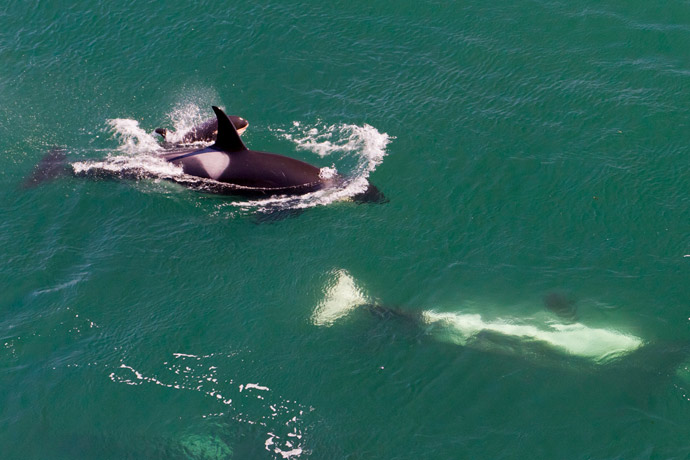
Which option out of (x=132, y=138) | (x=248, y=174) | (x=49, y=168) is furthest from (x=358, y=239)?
(x=49, y=168)

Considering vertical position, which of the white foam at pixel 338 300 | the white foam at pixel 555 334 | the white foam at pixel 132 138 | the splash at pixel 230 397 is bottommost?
the splash at pixel 230 397

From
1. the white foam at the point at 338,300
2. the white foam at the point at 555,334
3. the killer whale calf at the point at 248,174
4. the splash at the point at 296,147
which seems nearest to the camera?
the white foam at the point at 555,334

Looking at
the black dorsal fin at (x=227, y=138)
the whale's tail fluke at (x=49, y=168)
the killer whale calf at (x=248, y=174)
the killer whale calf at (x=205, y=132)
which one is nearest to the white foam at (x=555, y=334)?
the killer whale calf at (x=248, y=174)

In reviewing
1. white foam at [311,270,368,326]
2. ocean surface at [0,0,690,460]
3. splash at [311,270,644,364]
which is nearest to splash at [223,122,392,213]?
ocean surface at [0,0,690,460]

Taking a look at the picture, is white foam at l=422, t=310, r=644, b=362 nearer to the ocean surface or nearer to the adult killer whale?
the ocean surface

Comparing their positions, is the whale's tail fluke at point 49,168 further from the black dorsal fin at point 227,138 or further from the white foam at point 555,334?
the white foam at point 555,334

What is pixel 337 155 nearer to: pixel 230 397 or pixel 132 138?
pixel 132 138
